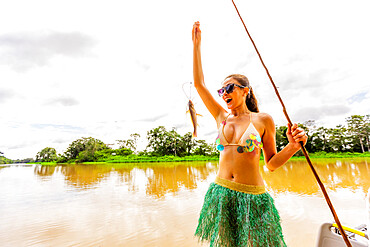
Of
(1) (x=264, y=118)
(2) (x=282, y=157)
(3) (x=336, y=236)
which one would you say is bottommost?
(3) (x=336, y=236)

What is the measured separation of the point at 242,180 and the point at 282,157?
1.02 feet

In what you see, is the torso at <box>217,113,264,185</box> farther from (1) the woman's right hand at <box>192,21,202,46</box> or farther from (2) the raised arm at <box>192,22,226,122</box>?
(1) the woman's right hand at <box>192,21,202,46</box>

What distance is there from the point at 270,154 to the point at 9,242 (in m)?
5.64

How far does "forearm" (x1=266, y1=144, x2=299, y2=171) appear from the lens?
49.7 inches

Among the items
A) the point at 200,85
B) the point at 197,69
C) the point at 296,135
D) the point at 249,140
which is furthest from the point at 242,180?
the point at 197,69

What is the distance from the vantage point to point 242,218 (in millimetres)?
1318

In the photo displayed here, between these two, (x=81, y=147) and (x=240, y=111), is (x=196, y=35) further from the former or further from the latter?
(x=81, y=147)


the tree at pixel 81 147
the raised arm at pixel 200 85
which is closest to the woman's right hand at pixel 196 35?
the raised arm at pixel 200 85

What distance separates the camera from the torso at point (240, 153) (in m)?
1.36

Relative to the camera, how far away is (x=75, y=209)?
625cm

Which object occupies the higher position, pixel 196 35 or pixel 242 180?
pixel 196 35

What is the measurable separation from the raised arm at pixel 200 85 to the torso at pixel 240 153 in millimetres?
208

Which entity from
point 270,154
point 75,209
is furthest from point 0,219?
point 270,154

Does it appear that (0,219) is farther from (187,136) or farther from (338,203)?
(187,136)
